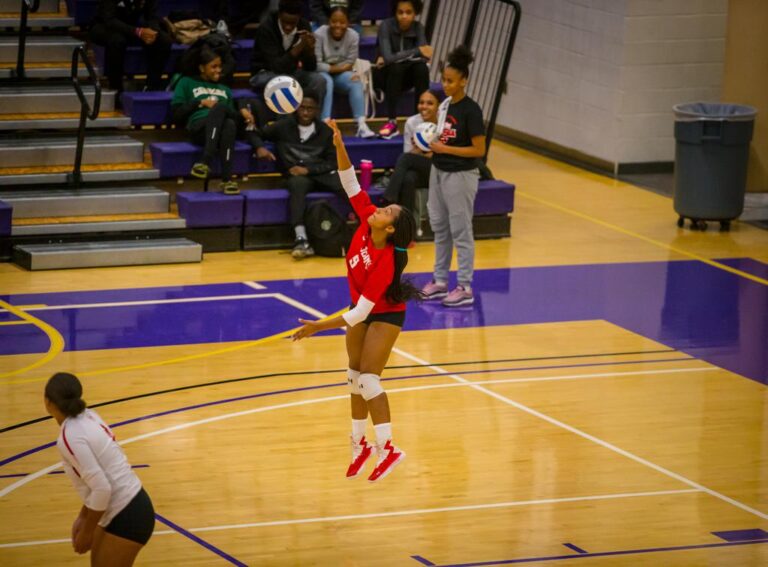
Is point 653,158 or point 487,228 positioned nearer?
point 487,228

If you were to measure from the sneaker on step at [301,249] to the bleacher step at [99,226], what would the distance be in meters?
1.17

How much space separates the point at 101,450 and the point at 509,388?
510 centimetres

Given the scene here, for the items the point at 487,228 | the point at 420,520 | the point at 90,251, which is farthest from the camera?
the point at 487,228

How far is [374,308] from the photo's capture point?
8609 millimetres

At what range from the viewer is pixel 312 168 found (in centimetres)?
1488

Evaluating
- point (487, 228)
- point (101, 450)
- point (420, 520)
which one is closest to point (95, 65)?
point (487, 228)

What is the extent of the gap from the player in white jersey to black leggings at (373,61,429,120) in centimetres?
1023

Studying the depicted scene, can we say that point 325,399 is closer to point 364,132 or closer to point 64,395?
point 64,395

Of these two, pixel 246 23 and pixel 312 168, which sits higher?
pixel 246 23

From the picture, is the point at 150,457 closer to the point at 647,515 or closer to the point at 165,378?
the point at 165,378

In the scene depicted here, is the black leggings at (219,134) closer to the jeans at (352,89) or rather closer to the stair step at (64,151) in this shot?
the stair step at (64,151)

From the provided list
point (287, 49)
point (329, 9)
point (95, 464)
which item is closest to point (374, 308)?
point (95, 464)

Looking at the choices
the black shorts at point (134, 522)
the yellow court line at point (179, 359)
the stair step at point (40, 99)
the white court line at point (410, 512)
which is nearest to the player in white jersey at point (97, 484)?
the black shorts at point (134, 522)

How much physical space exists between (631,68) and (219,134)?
20.0 ft
